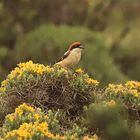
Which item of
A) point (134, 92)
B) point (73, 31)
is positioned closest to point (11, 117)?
point (134, 92)

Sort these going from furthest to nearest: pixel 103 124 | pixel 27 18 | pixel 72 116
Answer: pixel 27 18, pixel 72 116, pixel 103 124

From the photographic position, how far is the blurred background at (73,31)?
119 feet

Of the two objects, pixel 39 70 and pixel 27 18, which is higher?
pixel 27 18

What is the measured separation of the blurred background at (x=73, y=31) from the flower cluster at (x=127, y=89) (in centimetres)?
2284

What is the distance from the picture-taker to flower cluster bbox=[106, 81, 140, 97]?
11.4 metres

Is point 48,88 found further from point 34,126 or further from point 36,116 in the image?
point 34,126

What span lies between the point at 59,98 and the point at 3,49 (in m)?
28.3

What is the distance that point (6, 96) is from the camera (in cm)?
1155

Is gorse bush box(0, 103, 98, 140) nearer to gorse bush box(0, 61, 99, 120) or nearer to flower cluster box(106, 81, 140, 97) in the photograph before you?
gorse bush box(0, 61, 99, 120)

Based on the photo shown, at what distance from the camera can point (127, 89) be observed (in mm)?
11562

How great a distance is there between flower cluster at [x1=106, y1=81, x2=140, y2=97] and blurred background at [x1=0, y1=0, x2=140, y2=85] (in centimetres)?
2284

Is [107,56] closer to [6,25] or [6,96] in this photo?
[6,25]

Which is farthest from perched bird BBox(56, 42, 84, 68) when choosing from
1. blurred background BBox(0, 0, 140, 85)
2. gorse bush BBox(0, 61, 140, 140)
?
blurred background BBox(0, 0, 140, 85)

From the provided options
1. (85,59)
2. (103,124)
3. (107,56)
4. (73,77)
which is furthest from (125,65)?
(103,124)
